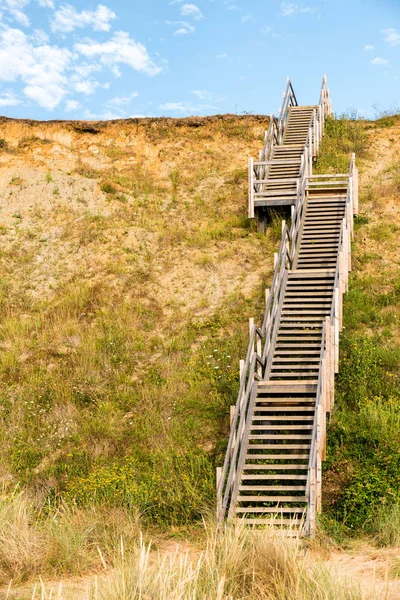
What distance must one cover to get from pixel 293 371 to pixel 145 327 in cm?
565

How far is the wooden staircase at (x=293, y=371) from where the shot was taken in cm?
1170

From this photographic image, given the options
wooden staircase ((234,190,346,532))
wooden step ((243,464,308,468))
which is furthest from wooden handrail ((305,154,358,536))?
wooden step ((243,464,308,468))

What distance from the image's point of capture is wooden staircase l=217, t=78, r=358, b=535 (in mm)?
11703

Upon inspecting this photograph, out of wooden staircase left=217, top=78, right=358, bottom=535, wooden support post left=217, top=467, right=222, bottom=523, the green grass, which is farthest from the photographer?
the green grass

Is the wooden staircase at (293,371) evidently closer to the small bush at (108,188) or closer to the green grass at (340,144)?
the green grass at (340,144)

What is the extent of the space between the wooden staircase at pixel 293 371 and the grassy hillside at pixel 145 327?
737 mm

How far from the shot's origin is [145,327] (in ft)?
65.3

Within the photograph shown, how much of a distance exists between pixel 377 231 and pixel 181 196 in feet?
27.1

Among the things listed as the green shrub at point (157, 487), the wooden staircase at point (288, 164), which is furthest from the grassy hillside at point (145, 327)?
the wooden staircase at point (288, 164)

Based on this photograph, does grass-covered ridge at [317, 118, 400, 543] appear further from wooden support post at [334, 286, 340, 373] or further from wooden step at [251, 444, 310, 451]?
wooden support post at [334, 286, 340, 373]

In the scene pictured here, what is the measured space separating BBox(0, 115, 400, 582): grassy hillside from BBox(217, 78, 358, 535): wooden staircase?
74 centimetres

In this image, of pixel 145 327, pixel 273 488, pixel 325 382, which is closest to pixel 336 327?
pixel 325 382

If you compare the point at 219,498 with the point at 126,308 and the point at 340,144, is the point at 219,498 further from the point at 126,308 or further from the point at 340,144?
the point at 340,144

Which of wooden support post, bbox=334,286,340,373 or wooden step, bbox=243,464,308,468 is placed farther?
wooden support post, bbox=334,286,340,373
